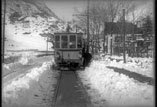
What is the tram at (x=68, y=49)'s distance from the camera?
2052 centimetres

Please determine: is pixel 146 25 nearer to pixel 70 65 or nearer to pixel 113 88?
pixel 70 65

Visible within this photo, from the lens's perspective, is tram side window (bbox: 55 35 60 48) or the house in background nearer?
tram side window (bbox: 55 35 60 48)

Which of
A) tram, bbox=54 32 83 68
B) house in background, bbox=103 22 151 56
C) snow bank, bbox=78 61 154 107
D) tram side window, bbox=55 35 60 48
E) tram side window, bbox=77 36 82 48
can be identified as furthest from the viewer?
house in background, bbox=103 22 151 56

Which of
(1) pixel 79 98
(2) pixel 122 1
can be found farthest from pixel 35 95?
(2) pixel 122 1

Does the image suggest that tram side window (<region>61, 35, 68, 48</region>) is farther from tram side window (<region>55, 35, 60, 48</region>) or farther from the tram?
tram side window (<region>55, 35, 60, 48</region>)

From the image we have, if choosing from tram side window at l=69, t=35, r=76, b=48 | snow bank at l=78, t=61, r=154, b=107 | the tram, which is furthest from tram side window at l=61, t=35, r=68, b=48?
snow bank at l=78, t=61, r=154, b=107

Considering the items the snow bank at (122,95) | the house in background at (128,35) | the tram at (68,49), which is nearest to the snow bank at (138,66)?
the tram at (68,49)

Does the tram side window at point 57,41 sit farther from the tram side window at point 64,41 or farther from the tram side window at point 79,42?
the tram side window at point 79,42

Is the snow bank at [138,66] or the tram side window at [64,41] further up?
the tram side window at [64,41]

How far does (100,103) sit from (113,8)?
83.6 feet

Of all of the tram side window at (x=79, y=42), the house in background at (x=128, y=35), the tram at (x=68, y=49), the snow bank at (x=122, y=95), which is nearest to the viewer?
the snow bank at (x=122, y=95)

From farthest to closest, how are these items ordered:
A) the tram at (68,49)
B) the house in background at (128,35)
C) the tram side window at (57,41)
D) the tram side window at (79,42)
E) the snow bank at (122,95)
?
the house in background at (128,35), the tram side window at (57,41), the tram side window at (79,42), the tram at (68,49), the snow bank at (122,95)

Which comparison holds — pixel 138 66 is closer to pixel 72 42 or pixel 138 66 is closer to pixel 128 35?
pixel 72 42

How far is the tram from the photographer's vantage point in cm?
2052
